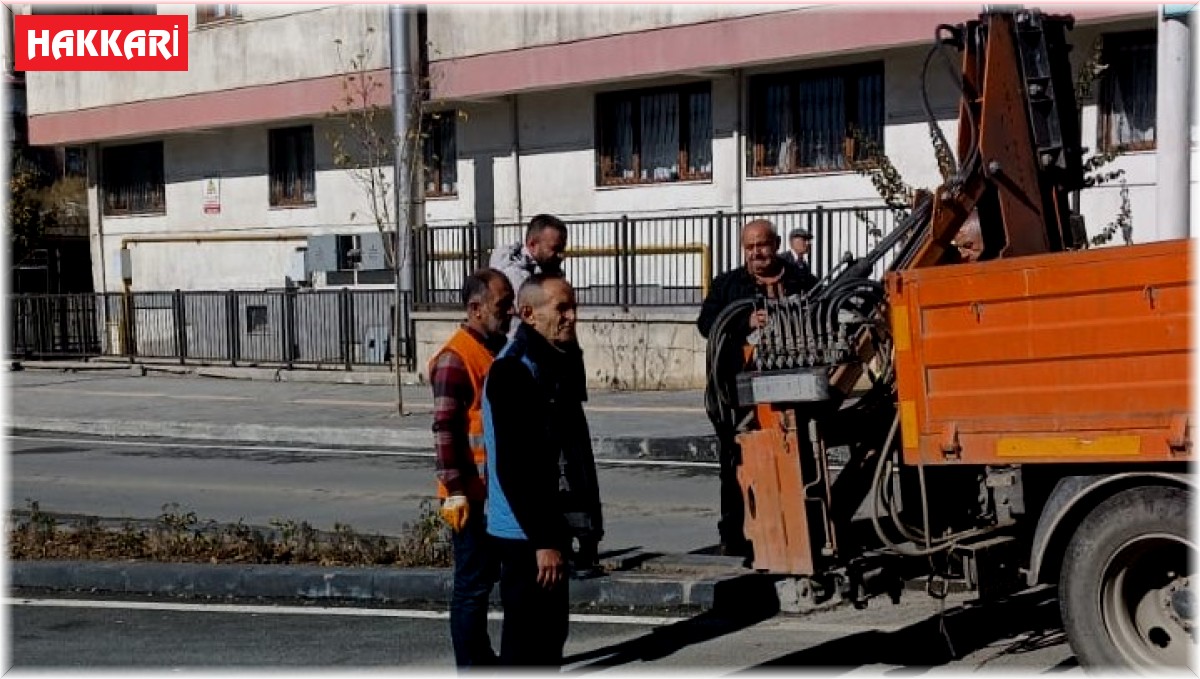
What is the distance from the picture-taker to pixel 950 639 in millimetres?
7586

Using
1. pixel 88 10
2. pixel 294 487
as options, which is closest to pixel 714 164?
pixel 88 10

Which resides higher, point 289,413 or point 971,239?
point 971,239

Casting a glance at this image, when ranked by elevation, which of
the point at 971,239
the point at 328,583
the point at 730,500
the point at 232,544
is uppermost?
the point at 971,239

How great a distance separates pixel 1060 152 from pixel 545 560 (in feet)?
11.3

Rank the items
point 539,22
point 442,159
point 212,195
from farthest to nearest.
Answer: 1. point 212,195
2. point 442,159
3. point 539,22

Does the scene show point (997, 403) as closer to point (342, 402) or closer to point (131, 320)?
point (342, 402)

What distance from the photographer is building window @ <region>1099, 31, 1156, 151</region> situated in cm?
1909

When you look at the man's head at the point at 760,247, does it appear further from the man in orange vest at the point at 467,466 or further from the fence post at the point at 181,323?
the fence post at the point at 181,323

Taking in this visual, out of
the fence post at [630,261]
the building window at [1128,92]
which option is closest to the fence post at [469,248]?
the fence post at [630,261]

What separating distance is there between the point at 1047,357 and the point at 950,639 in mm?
1709

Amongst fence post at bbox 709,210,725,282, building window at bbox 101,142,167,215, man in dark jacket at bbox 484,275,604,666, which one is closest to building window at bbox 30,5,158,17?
building window at bbox 101,142,167,215

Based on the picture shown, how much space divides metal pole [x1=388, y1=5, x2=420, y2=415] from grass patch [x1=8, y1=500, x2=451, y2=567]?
A: 11.4m

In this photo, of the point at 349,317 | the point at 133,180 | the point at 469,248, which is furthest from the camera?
the point at 133,180

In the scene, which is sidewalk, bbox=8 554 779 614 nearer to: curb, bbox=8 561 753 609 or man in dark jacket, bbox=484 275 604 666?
curb, bbox=8 561 753 609
